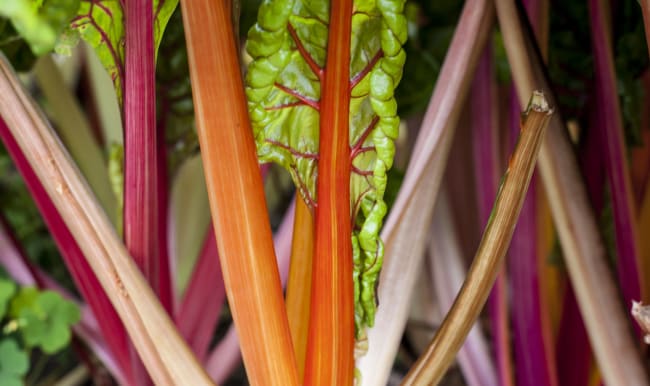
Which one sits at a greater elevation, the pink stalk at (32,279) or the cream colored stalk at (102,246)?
the cream colored stalk at (102,246)

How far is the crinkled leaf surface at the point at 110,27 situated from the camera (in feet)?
1.85

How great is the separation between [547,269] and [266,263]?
20.4 inches

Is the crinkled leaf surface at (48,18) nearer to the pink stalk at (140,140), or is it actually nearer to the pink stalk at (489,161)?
the pink stalk at (140,140)

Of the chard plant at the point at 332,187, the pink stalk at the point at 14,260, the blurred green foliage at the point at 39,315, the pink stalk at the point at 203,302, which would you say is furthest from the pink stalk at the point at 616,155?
the pink stalk at the point at 14,260

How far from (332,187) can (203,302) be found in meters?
0.45

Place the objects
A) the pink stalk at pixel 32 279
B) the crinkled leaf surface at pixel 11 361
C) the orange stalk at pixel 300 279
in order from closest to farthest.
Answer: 1. the orange stalk at pixel 300 279
2. the crinkled leaf surface at pixel 11 361
3. the pink stalk at pixel 32 279

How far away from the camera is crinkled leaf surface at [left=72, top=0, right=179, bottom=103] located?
564mm

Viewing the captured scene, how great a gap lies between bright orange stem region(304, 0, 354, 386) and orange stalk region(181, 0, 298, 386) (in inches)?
1.4

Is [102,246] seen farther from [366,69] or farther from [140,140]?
[366,69]

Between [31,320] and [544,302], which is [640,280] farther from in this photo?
[31,320]

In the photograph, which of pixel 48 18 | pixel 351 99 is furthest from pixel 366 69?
pixel 48 18

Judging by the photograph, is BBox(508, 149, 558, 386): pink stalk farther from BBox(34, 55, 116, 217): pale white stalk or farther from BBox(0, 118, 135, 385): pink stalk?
BBox(34, 55, 116, 217): pale white stalk

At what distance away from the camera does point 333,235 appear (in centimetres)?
57

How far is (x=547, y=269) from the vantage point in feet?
2.94
